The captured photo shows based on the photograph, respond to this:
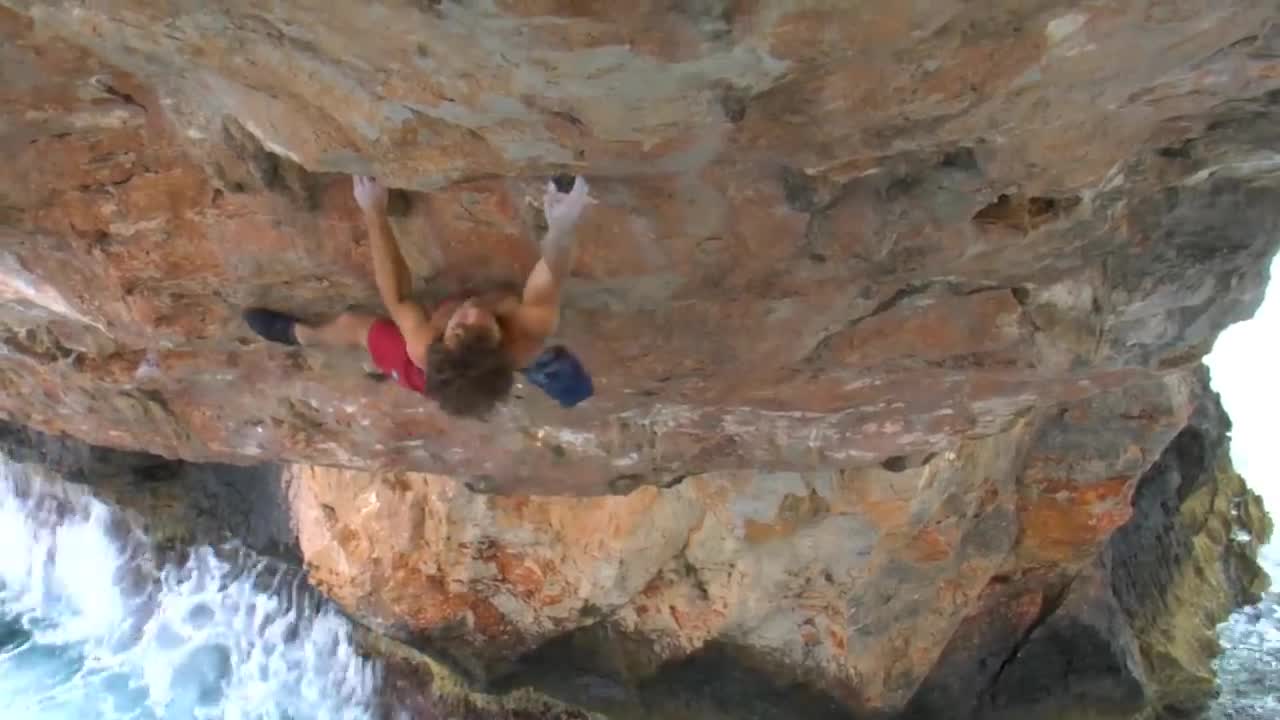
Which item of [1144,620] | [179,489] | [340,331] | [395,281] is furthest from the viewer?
[179,489]

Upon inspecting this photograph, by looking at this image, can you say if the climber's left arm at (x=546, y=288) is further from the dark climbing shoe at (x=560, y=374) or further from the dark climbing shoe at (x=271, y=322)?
the dark climbing shoe at (x=271, y=322)

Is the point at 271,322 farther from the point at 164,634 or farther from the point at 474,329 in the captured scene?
the point at 164,634

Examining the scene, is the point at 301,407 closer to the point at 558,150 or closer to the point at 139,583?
the point at 558,150

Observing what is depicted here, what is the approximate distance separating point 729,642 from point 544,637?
3.31 feet

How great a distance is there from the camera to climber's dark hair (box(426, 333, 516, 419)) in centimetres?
265

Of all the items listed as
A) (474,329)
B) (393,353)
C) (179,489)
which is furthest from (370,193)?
(179,489)

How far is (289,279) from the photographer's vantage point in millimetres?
3361

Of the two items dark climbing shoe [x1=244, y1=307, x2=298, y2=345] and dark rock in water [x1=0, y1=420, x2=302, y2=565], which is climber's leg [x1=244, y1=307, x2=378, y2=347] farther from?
dark rock in water [x1=0, y1=420, x2=302, y2=565]

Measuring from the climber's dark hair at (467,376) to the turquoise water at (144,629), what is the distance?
15.1ft

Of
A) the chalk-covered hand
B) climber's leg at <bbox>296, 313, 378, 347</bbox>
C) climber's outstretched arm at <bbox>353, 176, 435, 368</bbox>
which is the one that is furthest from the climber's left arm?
climber's leg at <bbox>296, 313, 378, 347</bbox>

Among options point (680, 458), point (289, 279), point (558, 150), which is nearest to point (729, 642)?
point (680, 458)

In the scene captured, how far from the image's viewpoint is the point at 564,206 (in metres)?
2.61

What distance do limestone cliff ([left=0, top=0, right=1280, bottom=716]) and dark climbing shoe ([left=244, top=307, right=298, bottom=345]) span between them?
0.07 meters

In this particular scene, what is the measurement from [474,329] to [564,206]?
397 millimetres
